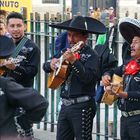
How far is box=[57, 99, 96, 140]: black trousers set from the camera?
18.8 ft

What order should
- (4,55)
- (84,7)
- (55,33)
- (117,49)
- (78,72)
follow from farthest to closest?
(84,7), (55,33), (117,49), (78,72), (4,55)

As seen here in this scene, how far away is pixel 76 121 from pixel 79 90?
31 cm

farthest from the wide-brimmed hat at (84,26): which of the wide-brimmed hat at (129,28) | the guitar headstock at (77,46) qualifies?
the wide-brimmed hat at (129,28)

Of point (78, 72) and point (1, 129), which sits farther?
point (78, 72)

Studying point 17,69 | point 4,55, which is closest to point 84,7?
point 17,69

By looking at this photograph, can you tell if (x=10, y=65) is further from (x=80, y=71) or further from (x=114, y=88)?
(x=114, y=88)

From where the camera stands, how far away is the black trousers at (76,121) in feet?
18.8

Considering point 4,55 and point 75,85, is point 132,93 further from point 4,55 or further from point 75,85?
A: point 4,55

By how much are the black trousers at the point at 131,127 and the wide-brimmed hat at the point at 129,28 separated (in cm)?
80

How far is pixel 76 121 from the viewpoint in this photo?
18.7 feet

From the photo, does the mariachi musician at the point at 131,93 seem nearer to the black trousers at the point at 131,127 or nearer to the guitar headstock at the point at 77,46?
the black trousers at the point at 131,127

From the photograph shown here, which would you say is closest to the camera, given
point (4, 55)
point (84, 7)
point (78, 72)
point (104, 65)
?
point (4, 55)

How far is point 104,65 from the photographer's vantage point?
19.4 ft

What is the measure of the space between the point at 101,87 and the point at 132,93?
3.05 ft
